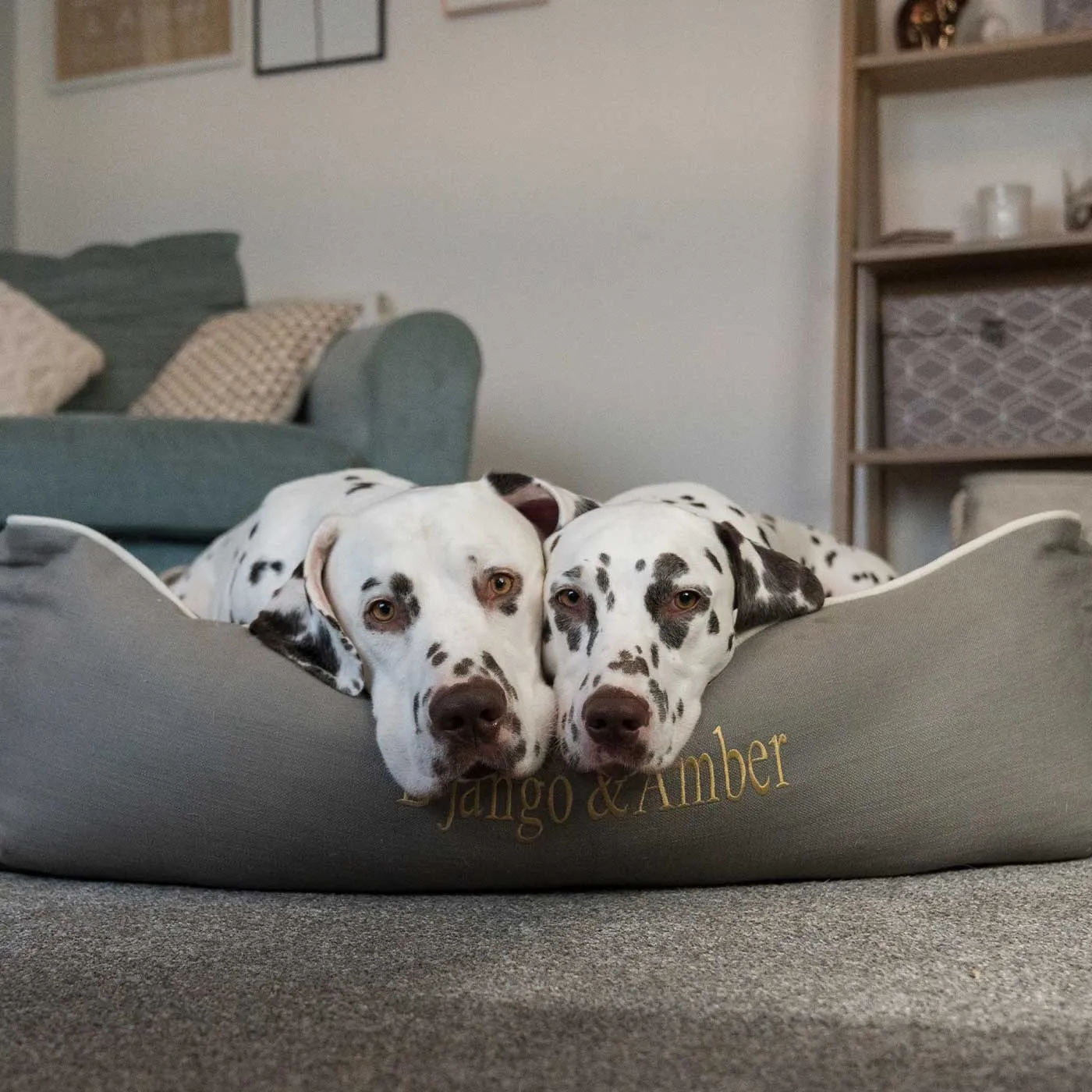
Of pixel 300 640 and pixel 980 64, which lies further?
pixel 980 64

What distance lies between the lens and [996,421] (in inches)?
137

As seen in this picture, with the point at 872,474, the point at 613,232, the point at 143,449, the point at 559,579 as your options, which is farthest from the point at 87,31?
the point at 559,579

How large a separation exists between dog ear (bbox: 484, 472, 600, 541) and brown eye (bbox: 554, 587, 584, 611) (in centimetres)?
23

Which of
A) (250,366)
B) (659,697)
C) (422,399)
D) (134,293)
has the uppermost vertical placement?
(134,293)

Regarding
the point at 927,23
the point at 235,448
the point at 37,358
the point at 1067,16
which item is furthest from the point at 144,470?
the point at 1067,16

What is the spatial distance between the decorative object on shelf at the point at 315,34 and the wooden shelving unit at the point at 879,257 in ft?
5.87

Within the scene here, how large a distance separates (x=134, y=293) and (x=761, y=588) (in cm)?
312

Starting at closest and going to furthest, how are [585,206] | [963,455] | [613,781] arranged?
[613,781] → [963,455] → [585,206]

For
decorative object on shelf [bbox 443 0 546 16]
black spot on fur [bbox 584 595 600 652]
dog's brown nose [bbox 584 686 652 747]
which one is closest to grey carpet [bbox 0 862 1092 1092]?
dog's brown nose [bbox 584 686 652 747]

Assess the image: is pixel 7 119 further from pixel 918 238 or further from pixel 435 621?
pixel 435 621

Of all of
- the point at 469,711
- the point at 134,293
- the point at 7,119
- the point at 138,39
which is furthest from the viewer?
the point at 7,119

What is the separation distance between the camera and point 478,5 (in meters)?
4.37

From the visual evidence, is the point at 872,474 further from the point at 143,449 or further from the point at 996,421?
the point at 143,449

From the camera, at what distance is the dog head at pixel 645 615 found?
4.83 feet
